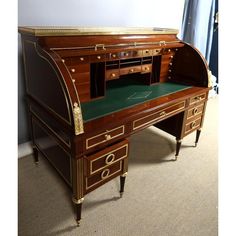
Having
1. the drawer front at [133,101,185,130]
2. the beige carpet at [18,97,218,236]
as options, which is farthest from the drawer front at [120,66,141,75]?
the beige carpet at [18,97,218,236]

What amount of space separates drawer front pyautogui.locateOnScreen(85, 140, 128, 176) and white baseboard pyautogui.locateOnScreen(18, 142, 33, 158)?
0.86 metres

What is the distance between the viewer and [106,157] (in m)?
1.21

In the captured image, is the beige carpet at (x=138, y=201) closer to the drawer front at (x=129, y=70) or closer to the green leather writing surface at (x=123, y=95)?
the green leather writing surface at (x=123, y=95)

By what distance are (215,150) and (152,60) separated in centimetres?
107

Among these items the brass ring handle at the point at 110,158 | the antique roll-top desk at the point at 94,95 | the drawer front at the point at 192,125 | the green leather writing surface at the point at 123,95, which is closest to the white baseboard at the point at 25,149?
the antique roll-top desk at the point at 94,95

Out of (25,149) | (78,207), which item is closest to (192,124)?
(78,207)

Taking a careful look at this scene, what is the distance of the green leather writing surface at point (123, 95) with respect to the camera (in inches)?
49.2

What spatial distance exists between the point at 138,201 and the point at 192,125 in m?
0.78

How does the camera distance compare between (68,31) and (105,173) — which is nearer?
(68,31)

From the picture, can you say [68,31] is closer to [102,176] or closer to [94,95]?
[94,95]

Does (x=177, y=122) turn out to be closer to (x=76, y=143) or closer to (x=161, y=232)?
(x=161, y=232)

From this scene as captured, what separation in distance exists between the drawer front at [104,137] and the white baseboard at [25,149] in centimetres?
89

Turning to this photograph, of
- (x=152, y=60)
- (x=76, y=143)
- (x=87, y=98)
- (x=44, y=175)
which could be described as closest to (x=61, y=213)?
(x=44, y=175)
